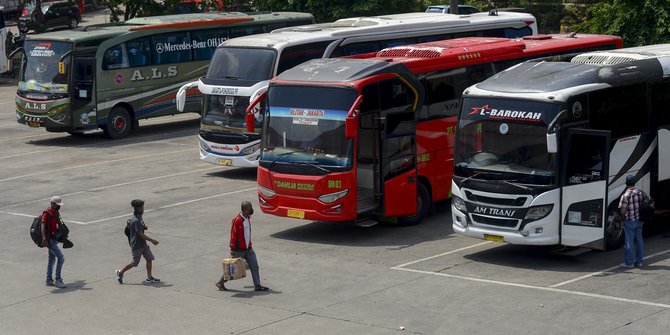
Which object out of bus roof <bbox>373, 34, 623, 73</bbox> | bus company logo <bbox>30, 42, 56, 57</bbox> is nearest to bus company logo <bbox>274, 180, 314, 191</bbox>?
bus roof <bbox>373, 34, 623, 73</bbox>

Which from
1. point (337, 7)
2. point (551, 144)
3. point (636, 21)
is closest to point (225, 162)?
point (551, 144)

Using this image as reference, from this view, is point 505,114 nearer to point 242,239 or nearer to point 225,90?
point 242,239

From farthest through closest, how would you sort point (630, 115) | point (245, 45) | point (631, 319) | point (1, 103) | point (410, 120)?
point (1, 103) → point (245, 45) → point (410, 120) → point (630, 115) → point (631, 319)

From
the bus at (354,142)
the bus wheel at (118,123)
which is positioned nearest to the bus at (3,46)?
the bus wheel at (118,123)

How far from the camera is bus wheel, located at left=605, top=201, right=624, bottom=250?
725 inches

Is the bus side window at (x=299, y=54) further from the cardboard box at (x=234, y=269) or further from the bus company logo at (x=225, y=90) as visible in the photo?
the cardboard box at (x=234, y=269)

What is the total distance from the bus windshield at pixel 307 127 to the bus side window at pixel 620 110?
418 centimetres

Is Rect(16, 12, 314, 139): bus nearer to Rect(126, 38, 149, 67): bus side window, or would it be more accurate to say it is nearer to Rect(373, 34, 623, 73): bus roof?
Rect(126, 38, 149, 67): bus side window

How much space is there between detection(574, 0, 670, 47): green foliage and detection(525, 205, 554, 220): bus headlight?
15.9 metres

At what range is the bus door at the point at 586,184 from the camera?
17609 millimetres

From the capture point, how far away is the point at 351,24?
29250 millimetres

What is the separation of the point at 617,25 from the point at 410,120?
14089 mm

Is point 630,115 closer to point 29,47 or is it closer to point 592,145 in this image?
point 592,145

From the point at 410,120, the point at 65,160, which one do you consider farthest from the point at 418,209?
the point at 65,160
